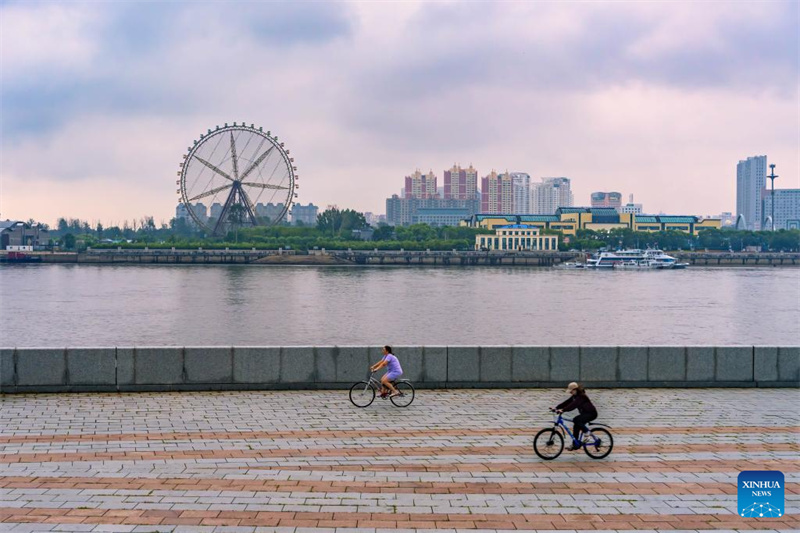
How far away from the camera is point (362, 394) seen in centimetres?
1573

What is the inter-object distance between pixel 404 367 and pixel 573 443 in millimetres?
6021

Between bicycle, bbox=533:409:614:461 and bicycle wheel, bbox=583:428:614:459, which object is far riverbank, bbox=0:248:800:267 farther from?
bicycle wheel, bbox=583:428:614:459

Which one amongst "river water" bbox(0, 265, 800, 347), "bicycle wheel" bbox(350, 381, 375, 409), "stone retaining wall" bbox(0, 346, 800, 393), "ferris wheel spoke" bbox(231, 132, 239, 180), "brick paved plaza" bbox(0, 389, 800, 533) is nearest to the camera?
"brick paved plaza" bbox(0, 389, 800, 533)

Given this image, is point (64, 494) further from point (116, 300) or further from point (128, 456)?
point (116, 300)

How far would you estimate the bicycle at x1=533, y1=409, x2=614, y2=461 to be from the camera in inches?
463

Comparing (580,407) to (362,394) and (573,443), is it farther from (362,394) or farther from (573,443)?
(362,394)

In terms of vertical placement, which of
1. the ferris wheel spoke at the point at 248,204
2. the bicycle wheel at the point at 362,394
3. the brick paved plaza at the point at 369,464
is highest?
the ferris wheel spoke at the point at 248,204

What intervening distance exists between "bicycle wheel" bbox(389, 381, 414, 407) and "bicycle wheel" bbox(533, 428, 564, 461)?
4.12 meters

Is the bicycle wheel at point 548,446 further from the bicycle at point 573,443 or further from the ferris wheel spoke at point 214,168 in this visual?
the ferris wheel spoke at point 214,168

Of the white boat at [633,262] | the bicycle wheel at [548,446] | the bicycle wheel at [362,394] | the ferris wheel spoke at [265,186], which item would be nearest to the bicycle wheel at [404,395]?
the bicycle wheel at [362,394]

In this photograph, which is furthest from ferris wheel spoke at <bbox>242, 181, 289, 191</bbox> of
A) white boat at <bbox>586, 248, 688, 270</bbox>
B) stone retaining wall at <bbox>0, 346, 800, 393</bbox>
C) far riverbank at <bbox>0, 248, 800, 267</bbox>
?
stone retaining wall at <bbox>0, 346, 800, 393</bbox>

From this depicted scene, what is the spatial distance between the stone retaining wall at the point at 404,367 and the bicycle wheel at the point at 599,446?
17.9ft

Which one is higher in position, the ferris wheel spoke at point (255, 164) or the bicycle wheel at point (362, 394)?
the ferris wheel spoke at point (255, 164)

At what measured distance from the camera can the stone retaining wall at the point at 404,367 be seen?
648 inches
